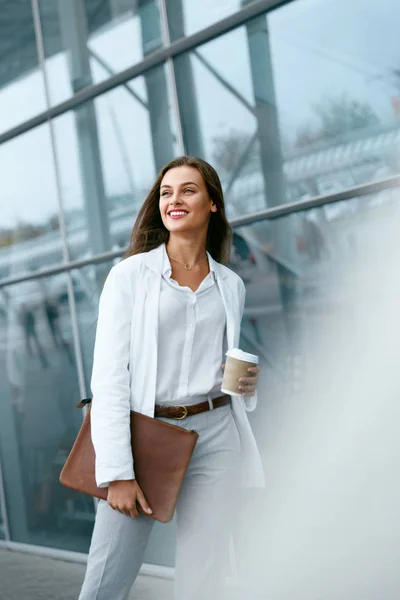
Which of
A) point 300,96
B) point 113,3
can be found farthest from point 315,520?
Result: point 113,3

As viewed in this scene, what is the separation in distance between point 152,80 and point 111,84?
434mm

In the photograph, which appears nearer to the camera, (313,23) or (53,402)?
(313,23)

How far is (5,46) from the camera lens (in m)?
6.35

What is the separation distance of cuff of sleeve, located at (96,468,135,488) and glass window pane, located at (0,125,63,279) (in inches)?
147

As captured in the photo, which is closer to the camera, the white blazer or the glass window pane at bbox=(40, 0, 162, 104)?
the white blazer

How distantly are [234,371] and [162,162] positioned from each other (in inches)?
110

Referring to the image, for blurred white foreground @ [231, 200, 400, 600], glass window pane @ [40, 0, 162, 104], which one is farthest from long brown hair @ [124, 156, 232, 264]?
glass window pane @ [40, 0, 162, 104]

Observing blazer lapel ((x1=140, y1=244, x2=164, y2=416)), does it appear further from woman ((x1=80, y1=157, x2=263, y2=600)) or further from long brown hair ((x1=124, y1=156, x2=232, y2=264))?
long brown hair ((x1=124, y1=156, x2=232, y2=264))

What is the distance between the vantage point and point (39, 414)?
6227mm

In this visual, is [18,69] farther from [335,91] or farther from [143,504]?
[143,504]

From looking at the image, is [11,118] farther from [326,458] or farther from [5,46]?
[326,458]

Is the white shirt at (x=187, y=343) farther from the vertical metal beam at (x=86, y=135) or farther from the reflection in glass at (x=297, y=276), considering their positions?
the vertical metal beam at (x=86, y=135)

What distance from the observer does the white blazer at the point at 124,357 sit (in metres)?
2.34

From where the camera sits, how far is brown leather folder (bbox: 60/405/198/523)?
93.9 inches
